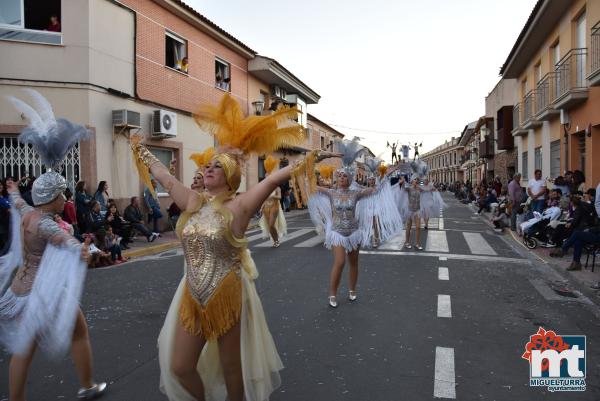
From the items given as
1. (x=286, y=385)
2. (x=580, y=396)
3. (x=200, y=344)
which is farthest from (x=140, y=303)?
(x=580, y=396)

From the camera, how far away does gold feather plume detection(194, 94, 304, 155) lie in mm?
3172

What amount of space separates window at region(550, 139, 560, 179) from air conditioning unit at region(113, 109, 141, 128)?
595 inches

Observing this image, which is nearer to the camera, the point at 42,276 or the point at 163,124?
the point at 42,276

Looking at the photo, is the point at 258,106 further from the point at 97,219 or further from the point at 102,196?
the point at 97,219

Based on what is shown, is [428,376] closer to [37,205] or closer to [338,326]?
[338,326]

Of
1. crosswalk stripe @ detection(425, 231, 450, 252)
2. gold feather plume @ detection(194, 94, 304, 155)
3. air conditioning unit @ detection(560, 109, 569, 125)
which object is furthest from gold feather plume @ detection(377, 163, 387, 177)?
air conditioning unit @ detection(560, 109, 569, 125)

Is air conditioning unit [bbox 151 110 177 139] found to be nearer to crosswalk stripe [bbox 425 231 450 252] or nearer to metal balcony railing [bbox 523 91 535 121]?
crosswalk stripe [bbox 425 231 450 252]

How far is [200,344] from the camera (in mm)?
2955

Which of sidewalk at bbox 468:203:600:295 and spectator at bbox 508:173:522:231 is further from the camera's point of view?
spectator at bbox 508:173:522:231

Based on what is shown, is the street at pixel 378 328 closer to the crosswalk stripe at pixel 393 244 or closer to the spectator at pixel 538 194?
the crosswalk stripe at pixel 393 244

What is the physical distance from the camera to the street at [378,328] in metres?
3.91

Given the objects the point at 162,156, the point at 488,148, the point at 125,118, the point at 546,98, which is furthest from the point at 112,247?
the point at 488,148

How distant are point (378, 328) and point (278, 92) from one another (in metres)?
24.2

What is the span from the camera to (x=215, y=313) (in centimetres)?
293
